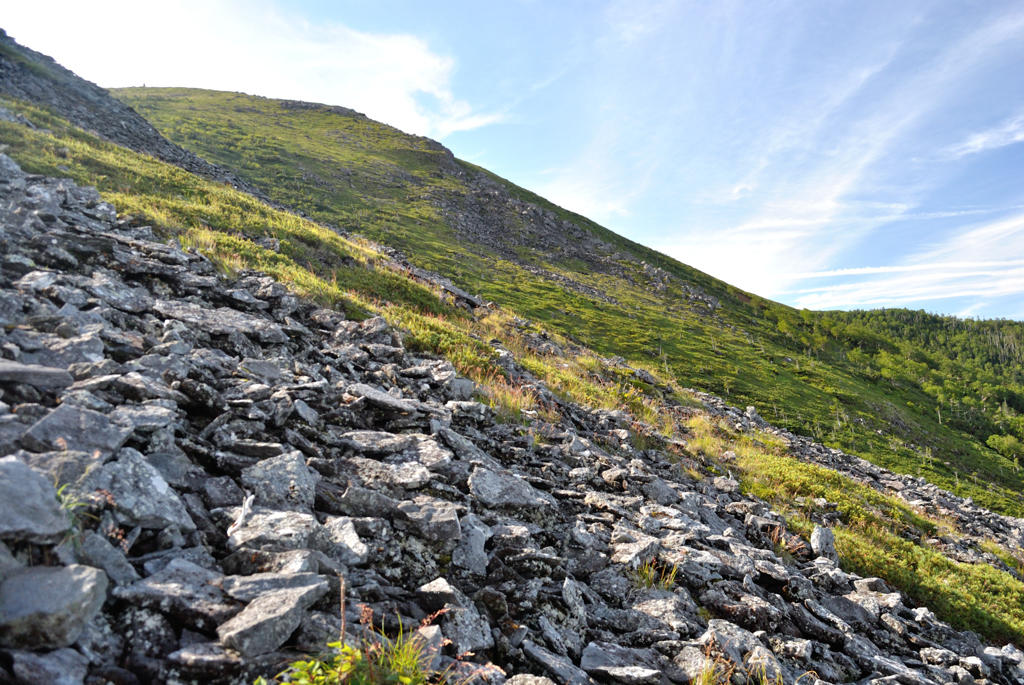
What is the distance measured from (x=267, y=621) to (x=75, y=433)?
6.79 ft

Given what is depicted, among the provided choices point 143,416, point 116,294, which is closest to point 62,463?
point 143,416

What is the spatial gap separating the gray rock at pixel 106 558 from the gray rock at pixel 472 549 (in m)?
2.70

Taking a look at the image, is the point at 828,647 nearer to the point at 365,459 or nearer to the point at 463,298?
the point at 365,459

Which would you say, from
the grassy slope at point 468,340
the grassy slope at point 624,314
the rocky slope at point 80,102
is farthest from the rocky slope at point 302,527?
the rocky slope at point 80,102

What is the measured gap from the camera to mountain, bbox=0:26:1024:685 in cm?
271

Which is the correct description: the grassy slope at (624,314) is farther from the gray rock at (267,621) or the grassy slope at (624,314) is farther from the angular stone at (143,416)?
the gray rock at (267,621)

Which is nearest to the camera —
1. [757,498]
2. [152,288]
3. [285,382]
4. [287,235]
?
[285,382]

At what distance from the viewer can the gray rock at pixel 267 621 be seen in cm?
259

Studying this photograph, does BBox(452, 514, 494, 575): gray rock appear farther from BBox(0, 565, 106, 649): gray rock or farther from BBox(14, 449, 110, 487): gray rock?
BBox(14, 449, 110, 487): gray rock

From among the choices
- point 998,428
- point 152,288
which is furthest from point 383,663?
point 998,428

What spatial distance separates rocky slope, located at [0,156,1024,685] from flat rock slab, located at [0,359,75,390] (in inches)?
0.6

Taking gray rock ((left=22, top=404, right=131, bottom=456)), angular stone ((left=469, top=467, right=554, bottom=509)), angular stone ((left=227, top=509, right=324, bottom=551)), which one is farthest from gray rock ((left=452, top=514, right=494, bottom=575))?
gray rock ((left=22, top=404, right=131, bottom=456))

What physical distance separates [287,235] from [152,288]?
12042 millimetres

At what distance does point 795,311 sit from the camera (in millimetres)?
95062
